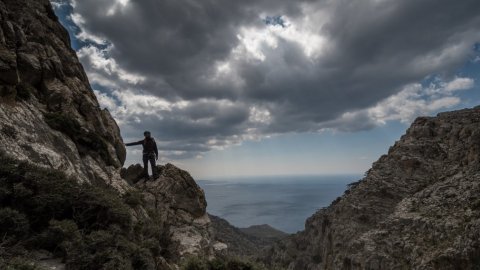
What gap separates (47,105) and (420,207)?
2800 centimetres

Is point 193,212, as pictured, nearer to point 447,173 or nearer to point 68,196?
point 68,196

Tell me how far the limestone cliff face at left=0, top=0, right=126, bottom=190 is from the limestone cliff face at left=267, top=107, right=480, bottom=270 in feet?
64.4

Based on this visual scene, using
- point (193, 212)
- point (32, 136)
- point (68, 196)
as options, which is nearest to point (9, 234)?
point (68, 196)

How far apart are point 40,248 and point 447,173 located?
31007mm

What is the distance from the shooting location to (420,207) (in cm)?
2408

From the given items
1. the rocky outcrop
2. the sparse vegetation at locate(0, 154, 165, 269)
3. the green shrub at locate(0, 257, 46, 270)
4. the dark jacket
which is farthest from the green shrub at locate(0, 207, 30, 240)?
the rocky outcrop

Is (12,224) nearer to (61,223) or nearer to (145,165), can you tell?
(61,223)

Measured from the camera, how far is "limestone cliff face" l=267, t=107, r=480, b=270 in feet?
59.9

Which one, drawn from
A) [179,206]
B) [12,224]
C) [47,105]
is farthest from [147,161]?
[12,224]

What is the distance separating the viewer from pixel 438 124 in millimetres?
34438

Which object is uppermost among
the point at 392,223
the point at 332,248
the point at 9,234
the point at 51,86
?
the point at 51,86

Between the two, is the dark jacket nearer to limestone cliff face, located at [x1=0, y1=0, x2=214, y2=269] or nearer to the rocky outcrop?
limestone cliff face, located at [x1=0, y1=0, x2=214, y2=269]

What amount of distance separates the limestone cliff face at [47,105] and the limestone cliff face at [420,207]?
19.6 m

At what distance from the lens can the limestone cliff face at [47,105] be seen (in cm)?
1138
